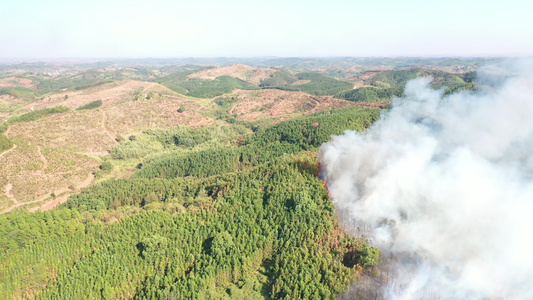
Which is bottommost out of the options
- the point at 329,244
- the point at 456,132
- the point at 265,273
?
the point at 265,273

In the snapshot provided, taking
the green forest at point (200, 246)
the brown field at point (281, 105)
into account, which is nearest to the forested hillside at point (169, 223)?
the green forest at point (200, 246)

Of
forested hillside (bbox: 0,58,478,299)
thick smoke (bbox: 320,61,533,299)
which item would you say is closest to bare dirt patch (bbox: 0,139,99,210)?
forested hillside (bbox: 0,58,478,299)

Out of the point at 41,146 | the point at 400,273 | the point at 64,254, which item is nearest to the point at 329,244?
the point at 400,273

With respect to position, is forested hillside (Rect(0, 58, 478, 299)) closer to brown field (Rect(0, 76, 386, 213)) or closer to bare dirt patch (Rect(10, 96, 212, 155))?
brown field (Rect(0, 76, 386, 213))

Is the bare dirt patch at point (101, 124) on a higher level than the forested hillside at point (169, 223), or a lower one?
higher

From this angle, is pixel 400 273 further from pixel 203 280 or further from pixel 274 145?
pixel 274 145

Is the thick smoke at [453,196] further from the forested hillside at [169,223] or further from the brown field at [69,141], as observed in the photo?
the brown field at [69,141]
